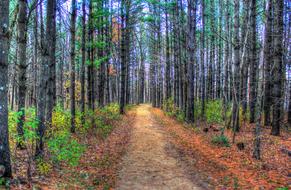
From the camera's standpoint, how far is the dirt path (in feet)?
22.1

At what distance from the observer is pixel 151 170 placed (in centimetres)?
802

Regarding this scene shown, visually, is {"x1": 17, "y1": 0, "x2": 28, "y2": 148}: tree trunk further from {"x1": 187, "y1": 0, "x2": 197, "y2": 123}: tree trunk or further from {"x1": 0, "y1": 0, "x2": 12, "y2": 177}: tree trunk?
{"x1": 187, "y1": 0, "x2": 197, "y2": 123}: tree trunk

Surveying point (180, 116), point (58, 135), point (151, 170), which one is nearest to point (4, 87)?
point (58, 135)

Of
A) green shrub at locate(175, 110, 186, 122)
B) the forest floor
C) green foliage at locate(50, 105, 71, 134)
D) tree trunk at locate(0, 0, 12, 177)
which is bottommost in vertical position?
the forest floor

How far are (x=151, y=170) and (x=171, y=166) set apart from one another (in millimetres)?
777

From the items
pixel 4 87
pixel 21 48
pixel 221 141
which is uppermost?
pixel 21 48

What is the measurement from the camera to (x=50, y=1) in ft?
28.2

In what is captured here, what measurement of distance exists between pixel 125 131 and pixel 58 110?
384 centimetres

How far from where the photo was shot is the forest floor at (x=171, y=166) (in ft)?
22.4

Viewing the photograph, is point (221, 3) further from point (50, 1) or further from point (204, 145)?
point (50, 1)

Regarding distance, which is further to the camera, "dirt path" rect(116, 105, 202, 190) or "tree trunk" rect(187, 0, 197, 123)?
"tree trunk" rect(187, 0, 197, 123)

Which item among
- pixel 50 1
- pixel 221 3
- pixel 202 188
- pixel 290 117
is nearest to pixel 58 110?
pixel 50 1

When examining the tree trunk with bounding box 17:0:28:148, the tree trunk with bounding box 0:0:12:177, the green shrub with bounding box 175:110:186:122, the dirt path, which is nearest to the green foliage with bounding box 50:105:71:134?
the dirt path

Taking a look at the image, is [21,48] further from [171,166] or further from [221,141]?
[221,141]
